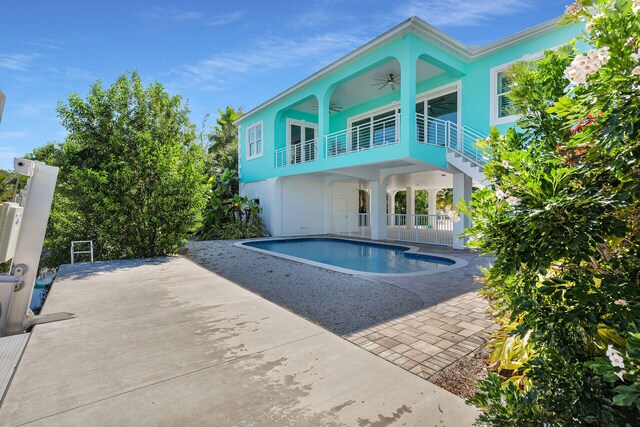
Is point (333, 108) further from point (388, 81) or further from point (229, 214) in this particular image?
point (229, 214)

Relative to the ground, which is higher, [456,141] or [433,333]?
[456,141]

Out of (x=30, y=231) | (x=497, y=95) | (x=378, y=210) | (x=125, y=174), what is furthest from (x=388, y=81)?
(x=30, y=231)

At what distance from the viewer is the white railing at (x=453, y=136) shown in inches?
458

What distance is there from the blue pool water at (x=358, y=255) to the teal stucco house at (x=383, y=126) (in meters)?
1.54

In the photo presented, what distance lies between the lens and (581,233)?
1.60 meters

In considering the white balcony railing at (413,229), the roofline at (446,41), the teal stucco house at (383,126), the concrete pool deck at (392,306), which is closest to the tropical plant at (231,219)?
the teal stucco house at (383,126)

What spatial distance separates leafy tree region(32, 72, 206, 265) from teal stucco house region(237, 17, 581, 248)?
6037 millimetres

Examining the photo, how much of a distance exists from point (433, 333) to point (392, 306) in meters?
1.16

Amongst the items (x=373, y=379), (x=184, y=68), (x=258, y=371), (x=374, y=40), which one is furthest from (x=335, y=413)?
(x=184, y=68)

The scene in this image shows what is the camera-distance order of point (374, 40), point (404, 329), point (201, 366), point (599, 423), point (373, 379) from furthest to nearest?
point (374, 40) → point (404, 329) → point (201, 366) → point (373, 379) → point (599, 423)

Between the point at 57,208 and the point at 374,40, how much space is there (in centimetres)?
1267

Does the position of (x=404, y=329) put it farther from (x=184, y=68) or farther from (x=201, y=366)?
(x=184, y=68)

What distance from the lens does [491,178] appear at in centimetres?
244

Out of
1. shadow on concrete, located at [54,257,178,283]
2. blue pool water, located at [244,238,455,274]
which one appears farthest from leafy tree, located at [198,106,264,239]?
shadow on concrete, located at [54,257,178,283]
